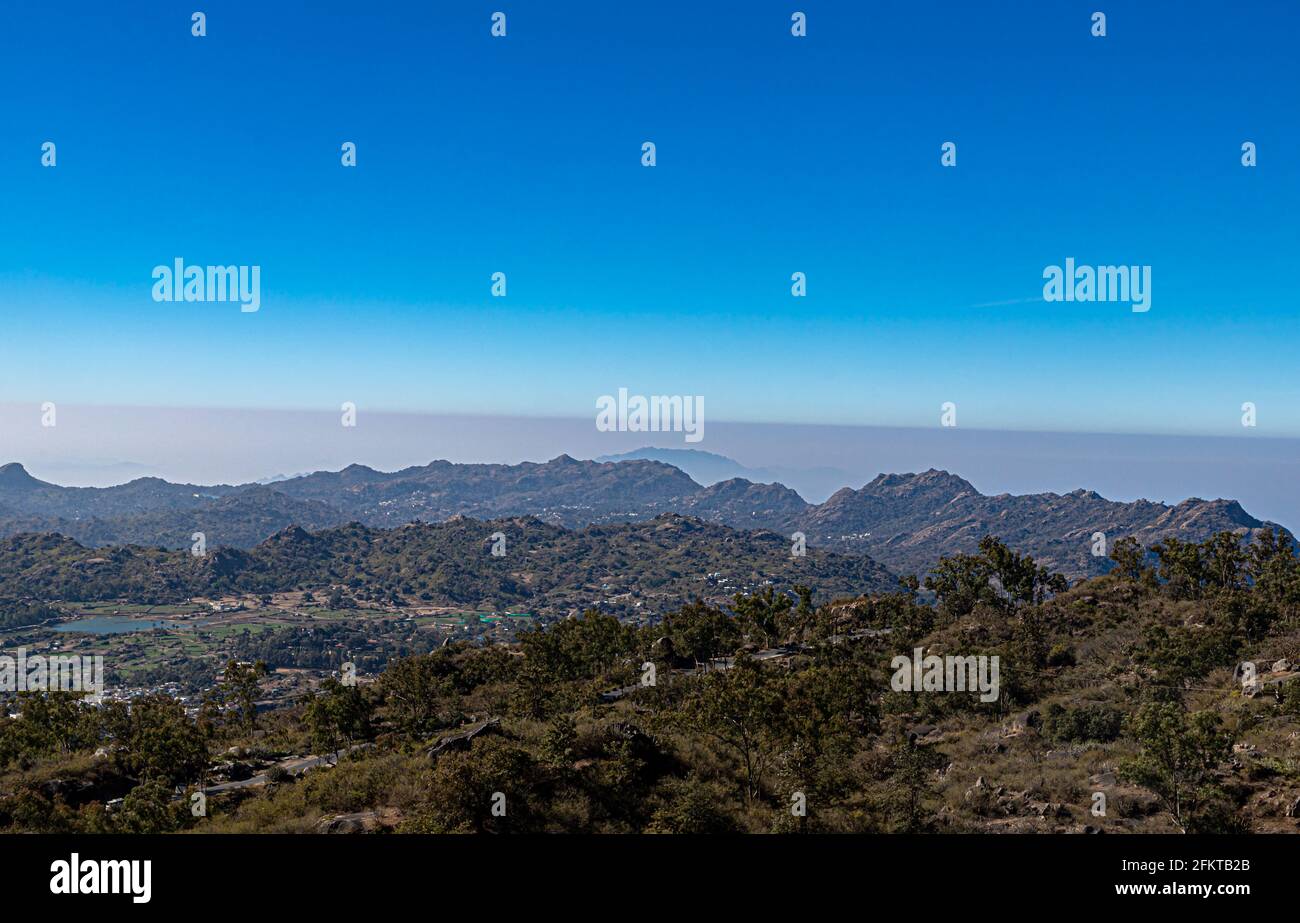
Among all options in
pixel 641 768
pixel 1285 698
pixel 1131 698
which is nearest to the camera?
pixel 641 768

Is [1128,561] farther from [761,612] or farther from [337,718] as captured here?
[337,718]

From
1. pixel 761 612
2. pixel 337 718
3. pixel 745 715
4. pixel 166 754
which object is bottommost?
pixel 337 718

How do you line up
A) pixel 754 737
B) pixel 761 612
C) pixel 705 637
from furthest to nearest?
pixel 761 612 → pixel 705 637 → pixel 754 737

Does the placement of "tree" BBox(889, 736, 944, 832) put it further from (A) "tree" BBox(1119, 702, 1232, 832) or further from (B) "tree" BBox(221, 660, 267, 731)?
(B) "tree" BBox(221, 660, 267, 731)

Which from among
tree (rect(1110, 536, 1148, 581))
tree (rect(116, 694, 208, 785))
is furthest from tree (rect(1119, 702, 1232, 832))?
tree (rect(1110, 536, 1148, 581))

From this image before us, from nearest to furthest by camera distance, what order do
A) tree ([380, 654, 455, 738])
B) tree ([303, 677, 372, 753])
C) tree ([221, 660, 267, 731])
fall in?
tree ([303, 677, 372, 753])
tree ([380, 654, 455, 738])
tree ([221, 660, 267, 731])

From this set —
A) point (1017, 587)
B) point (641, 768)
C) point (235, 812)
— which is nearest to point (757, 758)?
point (641, 768)

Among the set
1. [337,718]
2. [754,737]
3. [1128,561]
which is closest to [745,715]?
[754,737]

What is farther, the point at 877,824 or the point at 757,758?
the point at 757,758
